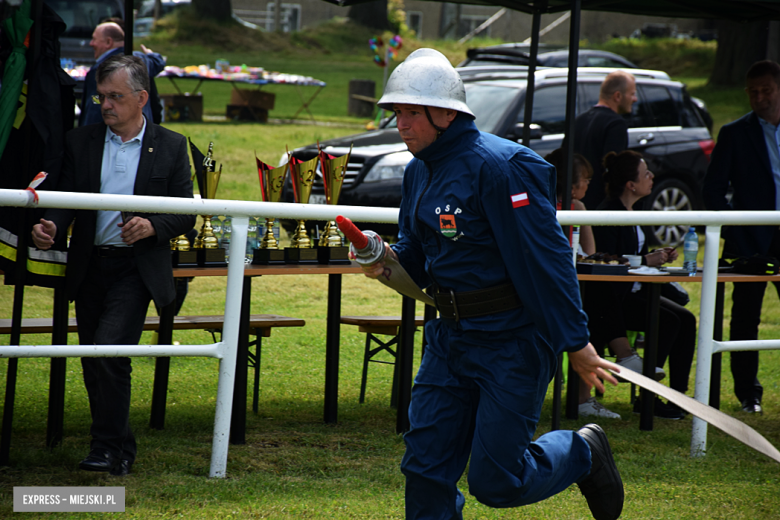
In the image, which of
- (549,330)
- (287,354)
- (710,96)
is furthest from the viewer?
(710,96)

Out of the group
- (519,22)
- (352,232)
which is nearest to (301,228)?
(352,232)

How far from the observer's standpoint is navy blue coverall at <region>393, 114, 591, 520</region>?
3.00 metres

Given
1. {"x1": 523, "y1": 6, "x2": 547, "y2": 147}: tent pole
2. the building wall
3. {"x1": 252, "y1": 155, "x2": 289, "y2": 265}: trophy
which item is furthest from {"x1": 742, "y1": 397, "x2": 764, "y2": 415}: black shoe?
the building wall

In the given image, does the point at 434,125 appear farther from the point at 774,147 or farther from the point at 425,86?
the point at 774,147

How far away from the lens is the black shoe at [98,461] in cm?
402

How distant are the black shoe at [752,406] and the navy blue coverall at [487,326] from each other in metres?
3.14

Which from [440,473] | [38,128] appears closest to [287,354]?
[38,128]

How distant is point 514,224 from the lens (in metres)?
3.00

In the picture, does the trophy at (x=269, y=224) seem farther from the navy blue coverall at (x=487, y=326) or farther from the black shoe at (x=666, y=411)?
the black shoe at (x=666, y=411)

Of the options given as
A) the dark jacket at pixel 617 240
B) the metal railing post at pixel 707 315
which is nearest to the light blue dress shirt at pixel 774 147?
the dark jacket at pixel 617 240

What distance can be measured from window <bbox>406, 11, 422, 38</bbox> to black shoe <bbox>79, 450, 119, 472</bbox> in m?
43.0

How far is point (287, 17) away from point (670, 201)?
37000 mm

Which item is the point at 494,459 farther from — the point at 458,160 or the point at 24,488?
the point at 24,488

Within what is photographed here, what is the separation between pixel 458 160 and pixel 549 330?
2.16ft
